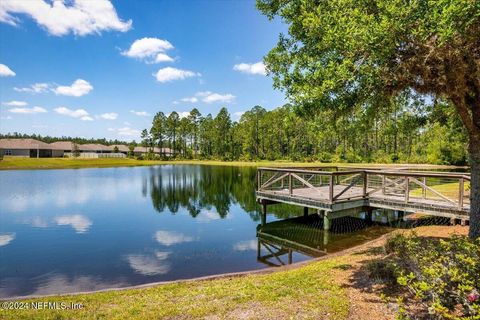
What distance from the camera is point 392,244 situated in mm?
8180

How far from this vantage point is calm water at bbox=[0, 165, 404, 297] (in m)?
10.1

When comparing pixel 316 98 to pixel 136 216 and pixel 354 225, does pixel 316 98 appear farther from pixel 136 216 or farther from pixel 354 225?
pixel 136 216

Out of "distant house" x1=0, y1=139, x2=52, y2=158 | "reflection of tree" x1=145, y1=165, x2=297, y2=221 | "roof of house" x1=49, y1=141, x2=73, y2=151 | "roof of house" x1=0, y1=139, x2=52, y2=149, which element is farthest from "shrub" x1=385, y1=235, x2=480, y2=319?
"roof of house" x1=49, y1=141, x2=73, y2=151

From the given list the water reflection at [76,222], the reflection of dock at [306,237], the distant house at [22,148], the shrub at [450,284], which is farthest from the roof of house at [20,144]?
the shrub at [450,284]

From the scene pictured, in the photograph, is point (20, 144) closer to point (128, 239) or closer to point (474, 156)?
point (128, 239)

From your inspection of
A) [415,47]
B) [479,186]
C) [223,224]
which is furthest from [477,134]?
[223,224]

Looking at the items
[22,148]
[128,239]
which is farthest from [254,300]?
[22,148]

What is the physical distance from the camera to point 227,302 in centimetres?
594

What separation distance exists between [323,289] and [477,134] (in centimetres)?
480

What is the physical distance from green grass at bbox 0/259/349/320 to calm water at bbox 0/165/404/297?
266 centimetres

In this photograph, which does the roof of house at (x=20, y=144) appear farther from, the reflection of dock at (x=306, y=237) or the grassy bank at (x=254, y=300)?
the grassy bank at (x=254, y=300)

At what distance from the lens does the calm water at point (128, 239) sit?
10.1 metres

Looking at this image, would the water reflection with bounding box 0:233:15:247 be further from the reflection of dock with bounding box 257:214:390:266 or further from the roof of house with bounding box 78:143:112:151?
the roof of house with bounding box 78:143:112:151

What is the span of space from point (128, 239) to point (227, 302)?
9865 mm
